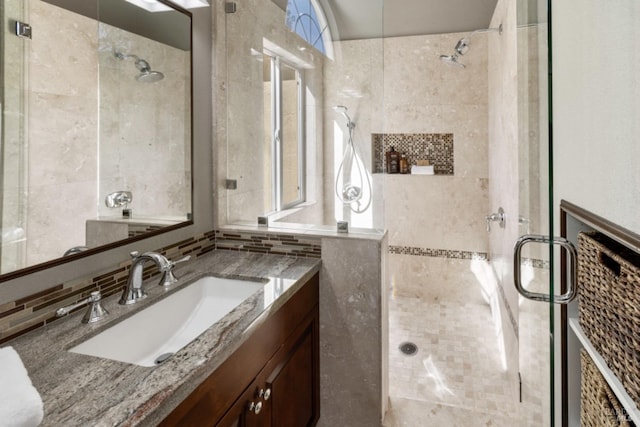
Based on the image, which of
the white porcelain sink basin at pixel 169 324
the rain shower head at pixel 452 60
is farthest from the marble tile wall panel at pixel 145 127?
the rain shower head at pixel 452 60

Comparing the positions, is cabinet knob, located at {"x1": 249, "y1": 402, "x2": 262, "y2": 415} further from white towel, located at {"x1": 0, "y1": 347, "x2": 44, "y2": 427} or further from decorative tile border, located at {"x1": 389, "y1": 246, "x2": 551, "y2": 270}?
decorative tile border, located at {"x1": 389, "y1": 246, "x2": 551, "y2": 270}

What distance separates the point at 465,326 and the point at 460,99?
2.03m

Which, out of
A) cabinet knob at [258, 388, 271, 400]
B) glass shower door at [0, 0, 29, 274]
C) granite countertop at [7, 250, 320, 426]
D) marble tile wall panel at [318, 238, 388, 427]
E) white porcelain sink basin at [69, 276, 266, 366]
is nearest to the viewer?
granite countertop at [7, 250, 320, 426]

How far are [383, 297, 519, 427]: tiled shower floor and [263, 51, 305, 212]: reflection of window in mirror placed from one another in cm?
136

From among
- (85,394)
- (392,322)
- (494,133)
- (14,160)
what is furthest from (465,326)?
(14,160)

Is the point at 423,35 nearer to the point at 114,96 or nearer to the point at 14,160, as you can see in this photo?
the point at 114,96

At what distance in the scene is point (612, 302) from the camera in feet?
2.52

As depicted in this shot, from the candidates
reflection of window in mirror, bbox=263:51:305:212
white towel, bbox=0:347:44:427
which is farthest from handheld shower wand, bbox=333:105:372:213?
white towel, bbox=0:347:44:427

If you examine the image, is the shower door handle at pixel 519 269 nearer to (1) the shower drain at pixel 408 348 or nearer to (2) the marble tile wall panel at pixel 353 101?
(2) the marble tile wall panel at pixel 353 101

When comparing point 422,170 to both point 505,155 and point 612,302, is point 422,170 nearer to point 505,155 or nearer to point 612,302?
point 505,155

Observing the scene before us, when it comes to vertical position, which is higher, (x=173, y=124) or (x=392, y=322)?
(x=173, y=124)

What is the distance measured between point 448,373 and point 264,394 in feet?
5.29

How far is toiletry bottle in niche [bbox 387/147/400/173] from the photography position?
3.65 meters

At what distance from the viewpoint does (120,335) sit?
3.71 ft
